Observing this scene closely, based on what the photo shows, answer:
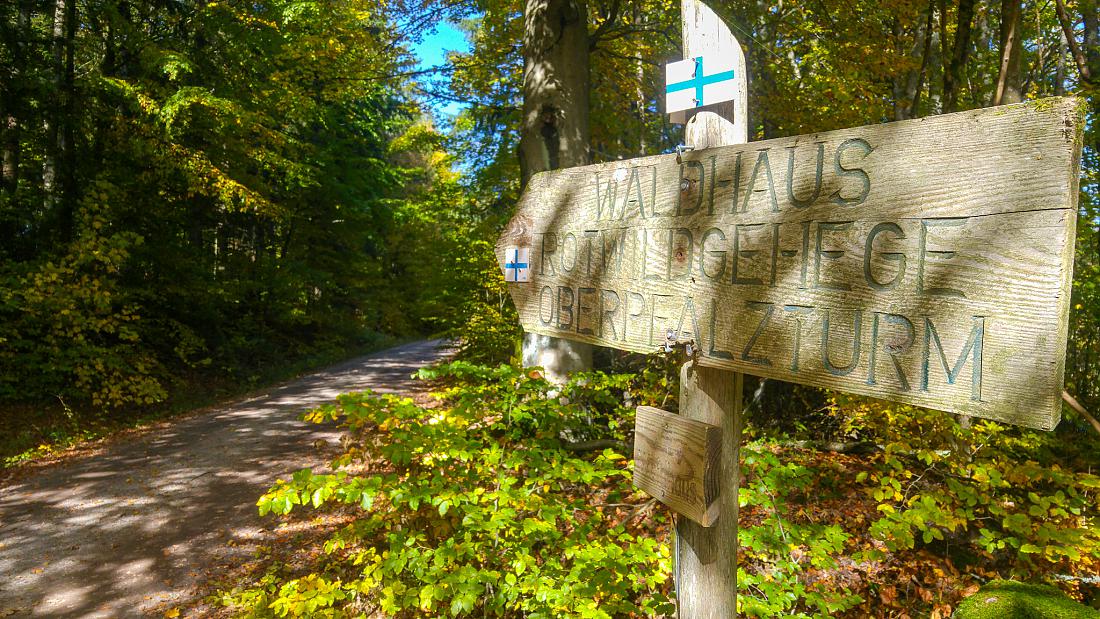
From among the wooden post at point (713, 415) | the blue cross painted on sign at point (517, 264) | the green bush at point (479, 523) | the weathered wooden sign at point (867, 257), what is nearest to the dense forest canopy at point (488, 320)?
the green bush at point (479, 523)

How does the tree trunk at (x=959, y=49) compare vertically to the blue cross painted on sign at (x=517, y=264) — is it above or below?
above

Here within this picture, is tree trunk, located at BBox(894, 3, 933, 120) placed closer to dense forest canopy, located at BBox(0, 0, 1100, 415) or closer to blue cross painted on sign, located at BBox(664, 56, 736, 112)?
dense forest canopy, located at BBox(0, 0, 1100, 415)

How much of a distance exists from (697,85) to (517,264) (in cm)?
85

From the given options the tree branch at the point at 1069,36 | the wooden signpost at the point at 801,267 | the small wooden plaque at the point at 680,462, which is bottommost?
the small wooden plaque at the point at 680,462

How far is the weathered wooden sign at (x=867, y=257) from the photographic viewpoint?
3.30 feet

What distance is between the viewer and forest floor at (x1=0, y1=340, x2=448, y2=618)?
4.15 metres

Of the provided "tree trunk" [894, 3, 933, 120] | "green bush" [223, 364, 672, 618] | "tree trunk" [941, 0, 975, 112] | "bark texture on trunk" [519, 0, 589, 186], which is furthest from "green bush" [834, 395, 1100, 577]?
"tree trunk" [894, 3, 933, 120]

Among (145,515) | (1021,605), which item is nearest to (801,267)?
(1021,605)

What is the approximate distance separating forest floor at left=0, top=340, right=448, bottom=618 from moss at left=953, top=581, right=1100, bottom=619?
490 centimetres

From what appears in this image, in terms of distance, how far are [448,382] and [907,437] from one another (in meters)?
7.91

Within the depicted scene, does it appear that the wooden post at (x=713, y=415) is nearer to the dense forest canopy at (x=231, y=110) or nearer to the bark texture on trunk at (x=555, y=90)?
the bark texture on trunk at (x=555, y=90)

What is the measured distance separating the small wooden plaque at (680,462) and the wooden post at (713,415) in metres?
0.08

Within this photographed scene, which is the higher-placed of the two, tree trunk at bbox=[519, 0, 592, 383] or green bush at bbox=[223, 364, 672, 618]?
tree trunk at bbox=[519, 0, 592, 383]

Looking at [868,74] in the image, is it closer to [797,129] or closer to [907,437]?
[797,129]
